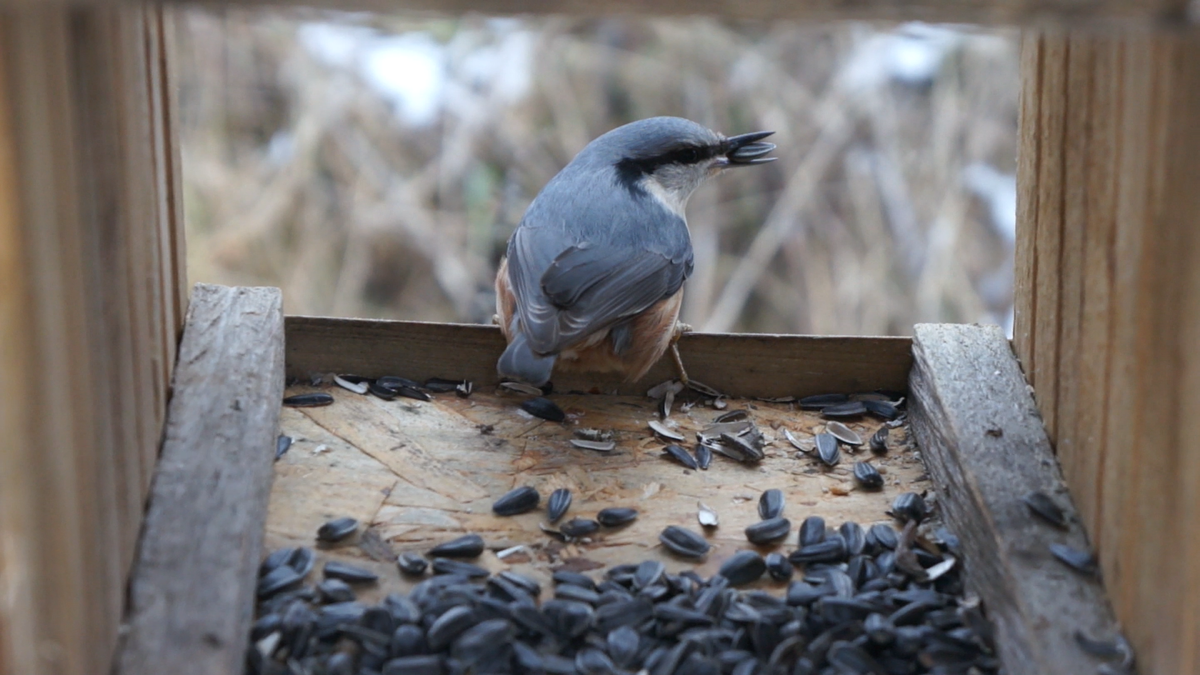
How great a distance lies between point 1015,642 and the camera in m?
2.13

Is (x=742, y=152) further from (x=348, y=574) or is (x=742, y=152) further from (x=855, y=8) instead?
(x=855, y=8)

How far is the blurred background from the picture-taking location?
6.30 metres

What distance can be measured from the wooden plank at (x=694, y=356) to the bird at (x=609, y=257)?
96 mm

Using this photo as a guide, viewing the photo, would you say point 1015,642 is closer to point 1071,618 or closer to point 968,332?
point 1071,618

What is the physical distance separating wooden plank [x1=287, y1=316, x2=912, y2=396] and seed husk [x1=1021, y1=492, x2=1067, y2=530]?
0.75 m

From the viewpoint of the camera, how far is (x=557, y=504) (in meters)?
2.58

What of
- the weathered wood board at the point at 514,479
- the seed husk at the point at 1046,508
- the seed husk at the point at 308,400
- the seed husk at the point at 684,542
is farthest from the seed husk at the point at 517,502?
the seed husk at the point at 1046,508

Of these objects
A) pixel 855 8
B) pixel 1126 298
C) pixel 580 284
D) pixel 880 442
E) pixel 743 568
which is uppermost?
pixel 855 8

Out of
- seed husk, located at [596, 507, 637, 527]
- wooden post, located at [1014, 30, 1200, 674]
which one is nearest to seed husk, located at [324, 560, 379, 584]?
seed husk, located at [596, 507, 637, 527]

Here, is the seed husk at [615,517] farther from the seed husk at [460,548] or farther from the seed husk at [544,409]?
the seed husk at [544,409]

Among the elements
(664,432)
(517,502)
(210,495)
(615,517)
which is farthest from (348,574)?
(664,432)

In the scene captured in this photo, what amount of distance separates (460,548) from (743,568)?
54 cm

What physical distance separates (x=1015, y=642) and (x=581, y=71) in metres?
5.02

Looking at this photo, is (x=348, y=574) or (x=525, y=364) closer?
(x=348, y=574)
